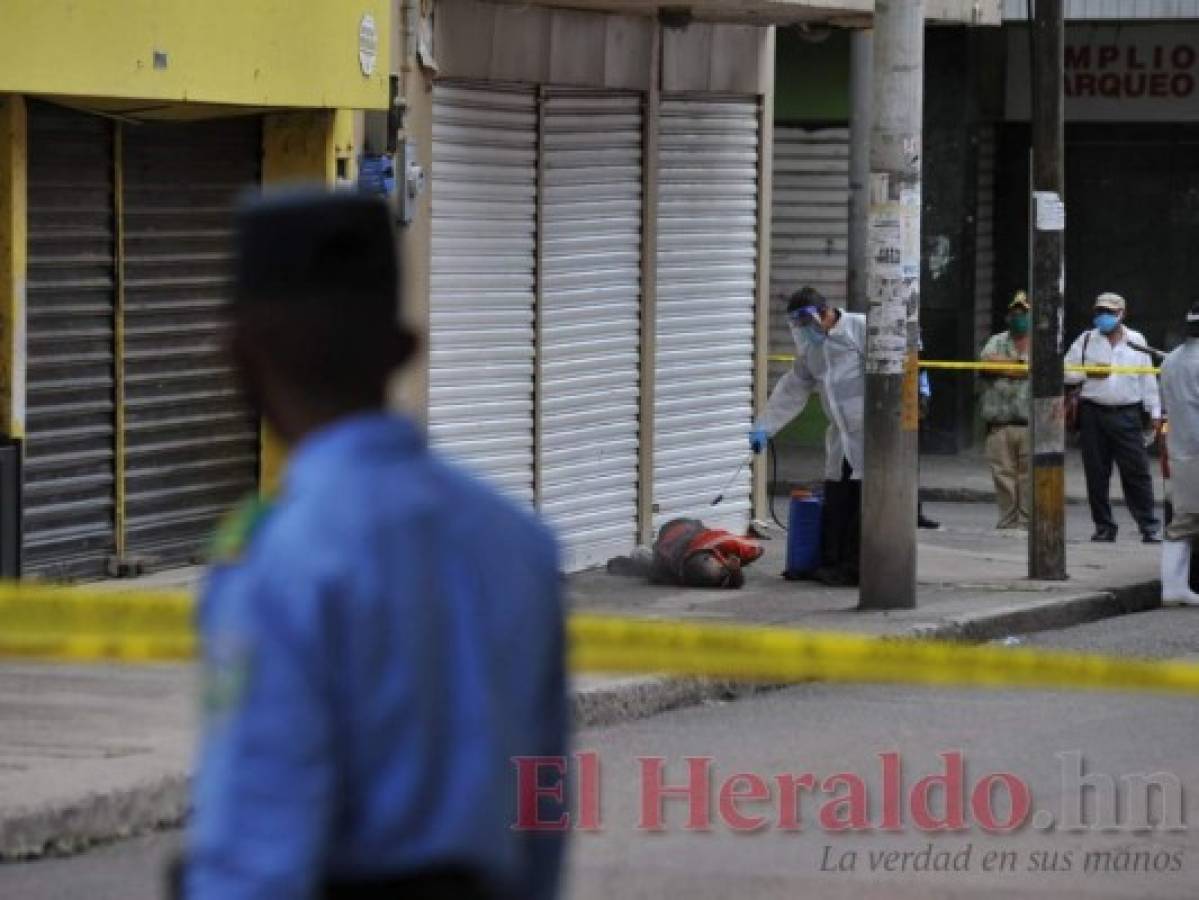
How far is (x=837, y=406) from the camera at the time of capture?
16.0m

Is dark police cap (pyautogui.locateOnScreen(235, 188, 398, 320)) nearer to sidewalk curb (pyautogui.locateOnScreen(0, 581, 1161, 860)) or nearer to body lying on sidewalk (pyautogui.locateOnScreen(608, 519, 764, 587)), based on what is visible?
sidewalk curb (pyautogui.locateOnScreen(0, 581, 1161, 860))

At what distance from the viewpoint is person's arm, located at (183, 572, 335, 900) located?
284 cm

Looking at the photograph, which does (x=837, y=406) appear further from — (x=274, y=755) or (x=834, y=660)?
(x=274, y=755)

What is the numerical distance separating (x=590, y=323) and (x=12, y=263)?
5103mm

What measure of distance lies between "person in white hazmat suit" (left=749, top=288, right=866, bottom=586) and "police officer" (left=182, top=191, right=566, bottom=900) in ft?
41.5

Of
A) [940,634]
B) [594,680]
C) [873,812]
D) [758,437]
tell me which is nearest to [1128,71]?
[758,437]

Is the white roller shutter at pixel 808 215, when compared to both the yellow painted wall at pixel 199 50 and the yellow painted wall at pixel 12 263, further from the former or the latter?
the yellow painted wall at pixel 12 263

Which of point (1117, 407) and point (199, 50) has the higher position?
point (199, 50)

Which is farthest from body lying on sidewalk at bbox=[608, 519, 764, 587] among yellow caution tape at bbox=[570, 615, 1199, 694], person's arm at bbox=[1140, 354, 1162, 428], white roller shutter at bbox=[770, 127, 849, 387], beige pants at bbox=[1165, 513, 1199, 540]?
white roller shutter at bbox=[770, 127, 849, 387]

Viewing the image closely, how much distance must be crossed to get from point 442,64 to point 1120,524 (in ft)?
26.0

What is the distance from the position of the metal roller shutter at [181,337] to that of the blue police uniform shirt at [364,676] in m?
10.5

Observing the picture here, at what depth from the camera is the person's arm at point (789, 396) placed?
16453 mm

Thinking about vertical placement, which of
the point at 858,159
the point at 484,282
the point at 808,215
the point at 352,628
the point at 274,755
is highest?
the point at 858,159

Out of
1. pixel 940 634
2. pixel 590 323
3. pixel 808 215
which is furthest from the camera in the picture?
pixel 808 215
